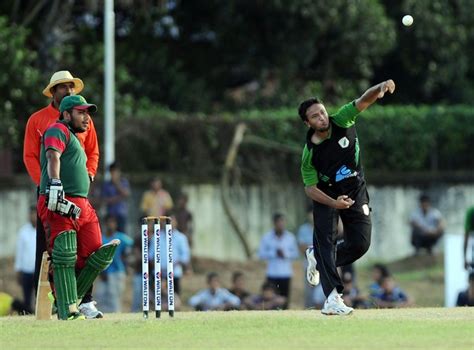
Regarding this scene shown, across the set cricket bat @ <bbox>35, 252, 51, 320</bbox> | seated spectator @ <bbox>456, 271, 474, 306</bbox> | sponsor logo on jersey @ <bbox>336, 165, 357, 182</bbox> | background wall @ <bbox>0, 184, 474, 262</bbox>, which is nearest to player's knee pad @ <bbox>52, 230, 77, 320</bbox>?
cricket bat @ <bbox>35, 252, 51, 320</bbox>

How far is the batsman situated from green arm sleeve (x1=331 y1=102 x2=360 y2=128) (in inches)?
88.5

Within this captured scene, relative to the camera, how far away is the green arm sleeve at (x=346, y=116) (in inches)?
547

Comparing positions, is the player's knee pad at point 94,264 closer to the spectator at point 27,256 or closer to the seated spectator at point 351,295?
the seated spectator at point 351,295

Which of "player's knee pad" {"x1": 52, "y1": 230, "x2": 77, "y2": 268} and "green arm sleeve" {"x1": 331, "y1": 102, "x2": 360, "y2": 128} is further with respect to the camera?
"green arm sleeve" {"x1": 331, "y1": 102, "x2": 360, "y2": 128}

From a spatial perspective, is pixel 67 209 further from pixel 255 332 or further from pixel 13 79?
pixel 13 79

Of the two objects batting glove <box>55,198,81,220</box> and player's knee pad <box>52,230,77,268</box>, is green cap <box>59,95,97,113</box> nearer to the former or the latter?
batting glove <box>55,198,81,220</box>

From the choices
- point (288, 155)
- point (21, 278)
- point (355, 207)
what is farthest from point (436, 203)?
point (355, 207)

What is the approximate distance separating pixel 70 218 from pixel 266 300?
9.53m

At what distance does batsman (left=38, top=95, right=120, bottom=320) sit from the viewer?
13.7 metres

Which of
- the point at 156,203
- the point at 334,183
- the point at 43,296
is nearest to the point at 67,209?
the point at 43,296

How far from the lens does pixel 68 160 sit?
45.5ft

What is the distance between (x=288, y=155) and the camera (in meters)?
33.5

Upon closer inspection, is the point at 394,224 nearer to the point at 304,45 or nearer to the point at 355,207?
the point at 304,45

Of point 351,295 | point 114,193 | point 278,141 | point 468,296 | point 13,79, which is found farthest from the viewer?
point 278,141
